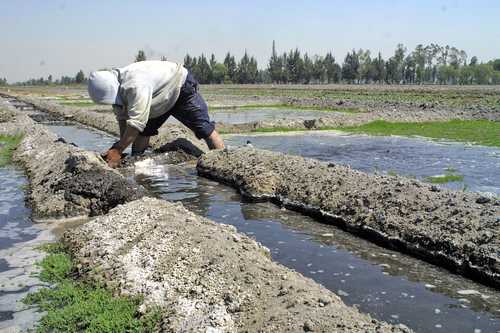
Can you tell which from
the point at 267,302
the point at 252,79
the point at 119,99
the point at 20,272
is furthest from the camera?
the point at 252,79

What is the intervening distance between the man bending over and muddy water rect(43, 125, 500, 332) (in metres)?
1.32

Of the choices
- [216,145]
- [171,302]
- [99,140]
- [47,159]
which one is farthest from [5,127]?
[171,302]

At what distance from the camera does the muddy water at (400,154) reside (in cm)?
950

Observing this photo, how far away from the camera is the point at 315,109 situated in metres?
33.2

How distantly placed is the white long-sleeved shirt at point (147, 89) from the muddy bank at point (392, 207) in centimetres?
165

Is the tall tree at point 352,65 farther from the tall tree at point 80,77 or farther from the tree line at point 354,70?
the tall tree at point 80,77

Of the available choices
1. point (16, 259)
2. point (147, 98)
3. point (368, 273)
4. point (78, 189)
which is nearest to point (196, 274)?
point (368, 273)

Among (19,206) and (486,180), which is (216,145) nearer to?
(19,206)

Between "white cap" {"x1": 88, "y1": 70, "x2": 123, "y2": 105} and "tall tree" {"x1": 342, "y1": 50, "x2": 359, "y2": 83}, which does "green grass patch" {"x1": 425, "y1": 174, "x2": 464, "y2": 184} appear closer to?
"white cap" {"x1": 88, "y1": 70, "x2": 123, "y2": 105}

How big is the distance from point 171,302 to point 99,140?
1357cm

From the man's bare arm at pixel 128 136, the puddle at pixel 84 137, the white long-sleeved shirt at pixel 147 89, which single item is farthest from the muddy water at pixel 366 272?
the puddle at pixel 84 137

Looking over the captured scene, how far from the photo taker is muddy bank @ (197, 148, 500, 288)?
16.2ft

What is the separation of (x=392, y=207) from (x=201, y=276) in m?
2.86

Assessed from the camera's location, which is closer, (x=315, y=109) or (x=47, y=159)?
(x=47, y=159)
